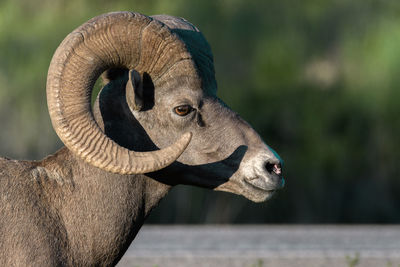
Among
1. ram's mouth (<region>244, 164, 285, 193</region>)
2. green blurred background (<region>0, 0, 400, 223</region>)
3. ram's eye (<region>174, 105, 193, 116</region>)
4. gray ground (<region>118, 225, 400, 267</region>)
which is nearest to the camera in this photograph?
ram's mouth (<region>244, 164, 285, 193</region>)

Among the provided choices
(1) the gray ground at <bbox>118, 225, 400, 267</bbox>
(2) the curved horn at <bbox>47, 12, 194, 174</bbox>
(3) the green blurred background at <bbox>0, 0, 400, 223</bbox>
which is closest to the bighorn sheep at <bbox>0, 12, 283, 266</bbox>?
(2) the curved horn at <bbox>47, 12, 194, 174</bbox>

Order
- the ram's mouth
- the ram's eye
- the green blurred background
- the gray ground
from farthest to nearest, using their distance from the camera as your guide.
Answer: the green blurred background
the gray ground
the ram's eye
the ram's mouth

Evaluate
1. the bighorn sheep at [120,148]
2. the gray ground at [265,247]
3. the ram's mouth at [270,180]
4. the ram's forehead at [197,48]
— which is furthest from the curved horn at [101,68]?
the gray ground at [265,247]

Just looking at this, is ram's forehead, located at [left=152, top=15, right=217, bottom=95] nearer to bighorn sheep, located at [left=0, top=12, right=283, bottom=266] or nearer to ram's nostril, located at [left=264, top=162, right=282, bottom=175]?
bighorn sheep, located at [left=0, top=12, right=283, bottom=266]

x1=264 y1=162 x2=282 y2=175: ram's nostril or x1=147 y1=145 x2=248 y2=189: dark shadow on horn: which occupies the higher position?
x1=264 y1=162 x2=282 y2=175: ram's nostril

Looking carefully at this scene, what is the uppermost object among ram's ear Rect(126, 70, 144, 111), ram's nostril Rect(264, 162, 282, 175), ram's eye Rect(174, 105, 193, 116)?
ram's ear Rect(126, 70, 144, 111)

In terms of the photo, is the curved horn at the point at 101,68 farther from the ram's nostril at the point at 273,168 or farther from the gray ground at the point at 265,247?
the gray ground at the point at 265,247

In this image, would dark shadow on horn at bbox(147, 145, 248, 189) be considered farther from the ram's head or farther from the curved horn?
the curved horn

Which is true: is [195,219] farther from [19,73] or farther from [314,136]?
[19,73]

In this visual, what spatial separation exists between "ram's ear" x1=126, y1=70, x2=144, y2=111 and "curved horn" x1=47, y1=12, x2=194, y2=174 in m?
0.11

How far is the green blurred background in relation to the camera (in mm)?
21266

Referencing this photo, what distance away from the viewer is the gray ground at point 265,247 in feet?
37.4

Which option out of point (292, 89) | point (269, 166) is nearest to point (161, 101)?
point (269, 166)

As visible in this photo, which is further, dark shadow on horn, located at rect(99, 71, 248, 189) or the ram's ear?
dark shadow on horn, located at rect(99, 71, 248, 189)
